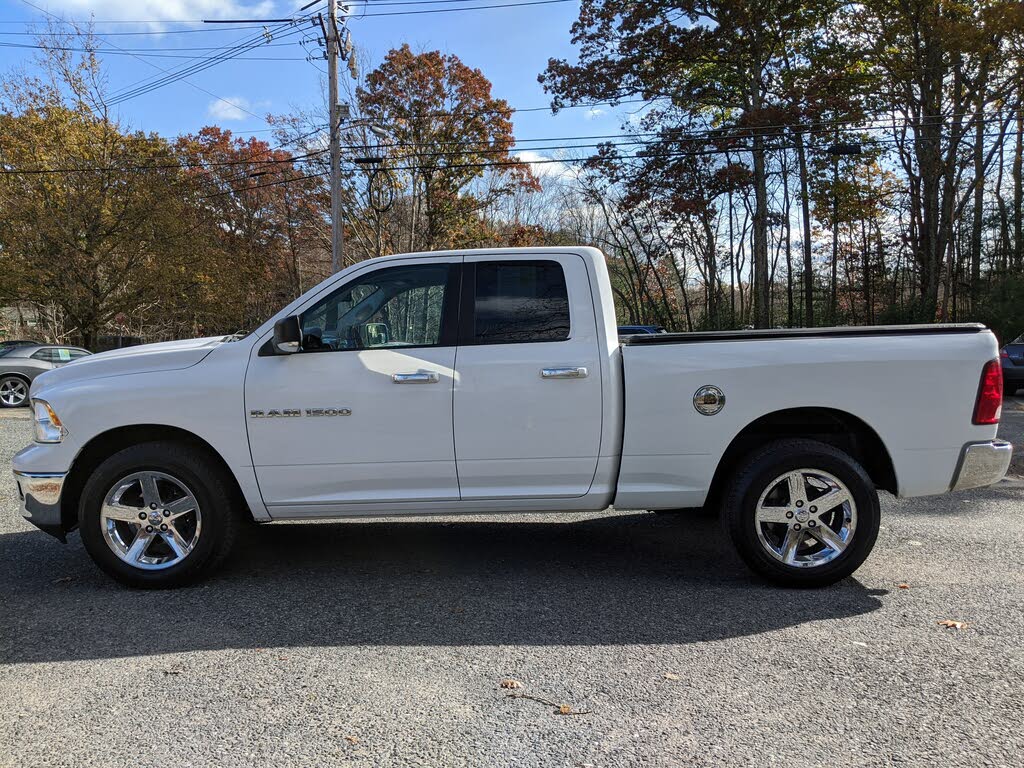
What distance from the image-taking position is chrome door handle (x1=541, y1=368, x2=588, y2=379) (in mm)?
4309

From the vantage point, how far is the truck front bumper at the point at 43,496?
4379 mm

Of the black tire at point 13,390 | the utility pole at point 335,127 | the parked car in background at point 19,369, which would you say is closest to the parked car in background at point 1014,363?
the utility pole at point 335,127

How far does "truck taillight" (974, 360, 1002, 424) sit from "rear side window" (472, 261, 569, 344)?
2379mm

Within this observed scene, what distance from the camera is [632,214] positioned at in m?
26.3

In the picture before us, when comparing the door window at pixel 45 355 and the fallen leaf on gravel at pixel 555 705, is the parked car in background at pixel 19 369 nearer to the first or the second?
the door window at pixel 45 355

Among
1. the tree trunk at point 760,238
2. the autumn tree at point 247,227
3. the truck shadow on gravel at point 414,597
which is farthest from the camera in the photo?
the autumn tree at point 247,227

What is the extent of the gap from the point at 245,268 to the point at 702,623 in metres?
37.6

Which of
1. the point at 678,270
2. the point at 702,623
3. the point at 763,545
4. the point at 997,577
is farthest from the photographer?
the point at 678,270

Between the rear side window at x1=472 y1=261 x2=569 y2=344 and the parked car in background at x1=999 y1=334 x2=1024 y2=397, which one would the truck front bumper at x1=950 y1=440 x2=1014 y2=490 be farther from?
the parked car in background at x1=999 y1=334 x2=1024 y2=397

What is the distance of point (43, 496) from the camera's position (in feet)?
14.4

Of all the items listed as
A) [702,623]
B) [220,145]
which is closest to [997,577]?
[702,623]

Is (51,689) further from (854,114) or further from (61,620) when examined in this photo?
(854,114)

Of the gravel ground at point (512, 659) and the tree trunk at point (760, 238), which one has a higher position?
the tree trunk at point (760, 238)

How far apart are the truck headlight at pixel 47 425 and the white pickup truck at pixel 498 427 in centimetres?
1
